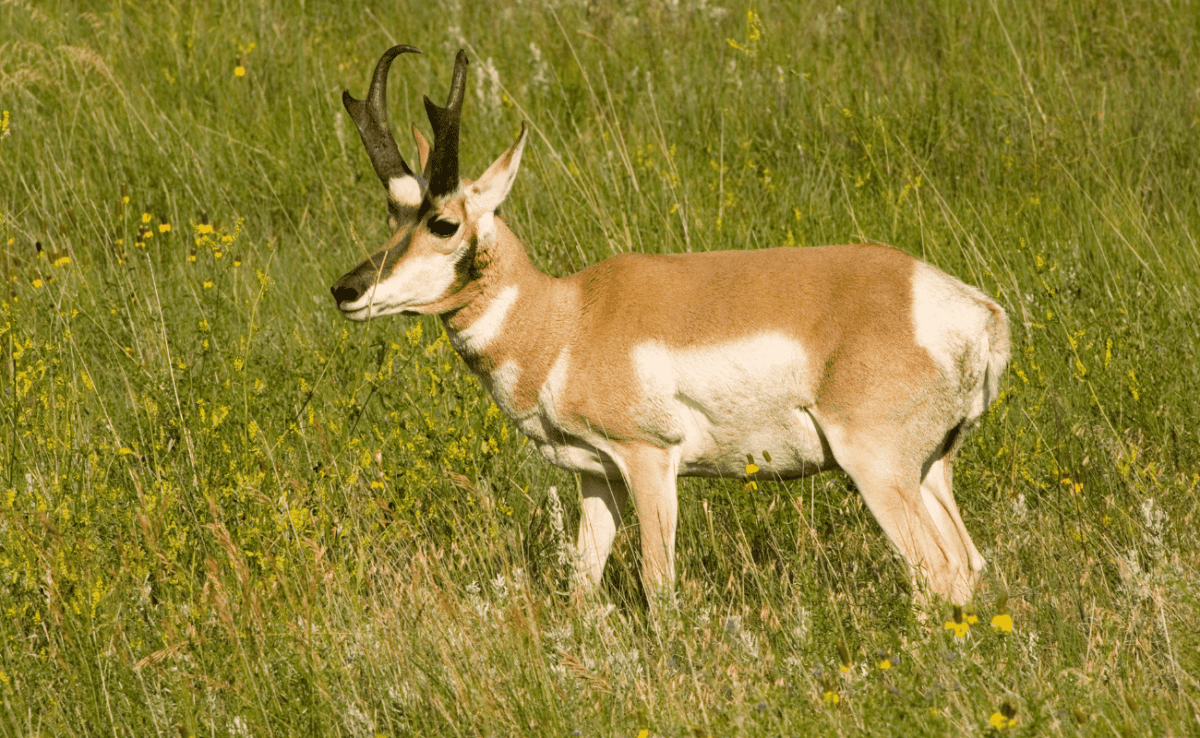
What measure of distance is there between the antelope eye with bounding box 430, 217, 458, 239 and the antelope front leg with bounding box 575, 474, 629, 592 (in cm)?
107

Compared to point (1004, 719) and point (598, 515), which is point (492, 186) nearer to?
point (598, 515)

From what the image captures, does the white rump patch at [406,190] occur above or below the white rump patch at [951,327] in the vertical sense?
above

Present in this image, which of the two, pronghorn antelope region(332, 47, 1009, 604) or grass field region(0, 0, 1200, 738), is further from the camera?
pronghorn antelope region(332, 47, 1009, 604)

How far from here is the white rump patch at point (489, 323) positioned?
467 cm

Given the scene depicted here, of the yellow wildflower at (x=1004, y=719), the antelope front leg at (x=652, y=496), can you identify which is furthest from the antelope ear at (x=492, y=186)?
the yellow wildflower at (x=1004, y=719)

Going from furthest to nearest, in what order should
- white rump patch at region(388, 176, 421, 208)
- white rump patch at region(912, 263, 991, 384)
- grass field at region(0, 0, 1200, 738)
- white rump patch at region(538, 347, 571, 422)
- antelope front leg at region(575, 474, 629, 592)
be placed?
antelope front leg at region(575, 474, 629, 592) → white rump patch at region(388, 176, 421, 208) → white rump patch at region(538, 347, 571, 422) → white rump patch at region(912, 263, 991, 384) → grass field at region(0, 0, 1200, 738)

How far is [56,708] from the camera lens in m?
3.57

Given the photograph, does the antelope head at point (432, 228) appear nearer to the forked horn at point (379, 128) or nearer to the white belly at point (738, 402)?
the forked horn at point (379, 128)

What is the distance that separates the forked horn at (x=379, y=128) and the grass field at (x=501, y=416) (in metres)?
0.70

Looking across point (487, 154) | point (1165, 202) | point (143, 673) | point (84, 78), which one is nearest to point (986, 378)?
point (143, 673)

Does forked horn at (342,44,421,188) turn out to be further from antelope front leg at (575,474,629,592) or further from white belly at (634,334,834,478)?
antelope front leg at (575,474,629,592)

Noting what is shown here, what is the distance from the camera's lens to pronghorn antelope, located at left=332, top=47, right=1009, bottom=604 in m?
4.25

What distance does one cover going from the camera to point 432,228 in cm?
455

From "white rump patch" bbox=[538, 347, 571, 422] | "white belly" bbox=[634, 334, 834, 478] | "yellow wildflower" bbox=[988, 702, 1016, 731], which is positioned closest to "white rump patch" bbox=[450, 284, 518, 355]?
"white rump patch" bbox=[538, 347, 571, 422]
